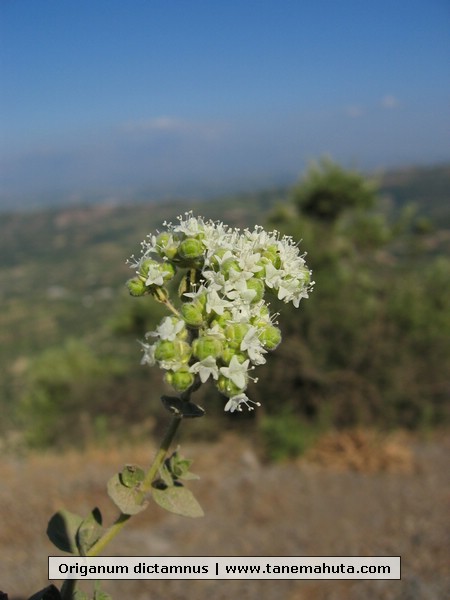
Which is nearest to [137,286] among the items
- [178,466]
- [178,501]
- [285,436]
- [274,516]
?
[178,466]

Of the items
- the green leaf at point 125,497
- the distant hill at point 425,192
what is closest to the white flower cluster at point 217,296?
the green leaf at point 125,497

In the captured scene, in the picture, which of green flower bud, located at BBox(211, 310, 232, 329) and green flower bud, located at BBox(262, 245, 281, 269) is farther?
green flower bud, located at BBox(262, 245, 281, 269)

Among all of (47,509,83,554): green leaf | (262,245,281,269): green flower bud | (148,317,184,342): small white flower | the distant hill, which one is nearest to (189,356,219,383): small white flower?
(148,317,184,342): small white flower

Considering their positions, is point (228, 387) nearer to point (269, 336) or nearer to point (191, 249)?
point (269, 336)

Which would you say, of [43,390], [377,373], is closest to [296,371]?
[377,373]

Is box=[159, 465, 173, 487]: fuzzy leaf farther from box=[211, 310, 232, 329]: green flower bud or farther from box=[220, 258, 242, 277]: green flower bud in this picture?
box=[220, 258, 242, 277]: green flower bud
